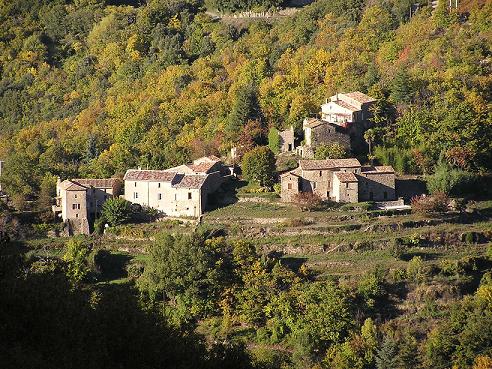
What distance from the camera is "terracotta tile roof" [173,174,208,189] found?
45366 mm

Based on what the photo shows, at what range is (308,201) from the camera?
43.7m

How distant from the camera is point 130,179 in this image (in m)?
46.8

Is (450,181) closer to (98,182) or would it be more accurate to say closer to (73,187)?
(98,182)

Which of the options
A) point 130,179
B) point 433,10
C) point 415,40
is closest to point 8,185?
point 130,179

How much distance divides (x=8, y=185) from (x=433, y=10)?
2881cm

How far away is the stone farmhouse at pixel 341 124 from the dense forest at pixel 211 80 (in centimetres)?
79

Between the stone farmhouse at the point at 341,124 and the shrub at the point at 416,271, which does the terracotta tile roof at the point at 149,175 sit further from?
the shrub at the point at 416,271

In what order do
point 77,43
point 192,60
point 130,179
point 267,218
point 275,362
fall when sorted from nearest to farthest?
1. point 275,362
2. point 267,218
3. point 130,179
4. point 192,60
5. point 77,43

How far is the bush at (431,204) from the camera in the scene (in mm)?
43000

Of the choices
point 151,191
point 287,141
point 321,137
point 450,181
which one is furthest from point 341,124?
point 151,191

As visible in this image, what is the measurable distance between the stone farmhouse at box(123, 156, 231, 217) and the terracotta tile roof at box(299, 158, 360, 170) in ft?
14.1

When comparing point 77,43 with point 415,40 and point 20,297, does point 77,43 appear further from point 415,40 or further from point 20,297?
point 20,297

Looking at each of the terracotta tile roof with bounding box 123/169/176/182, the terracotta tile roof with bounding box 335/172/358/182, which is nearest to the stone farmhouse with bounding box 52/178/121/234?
the terracotta tile roof with bounding box 123/169/176/182

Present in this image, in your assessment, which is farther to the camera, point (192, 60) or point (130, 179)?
point (192, 60)
